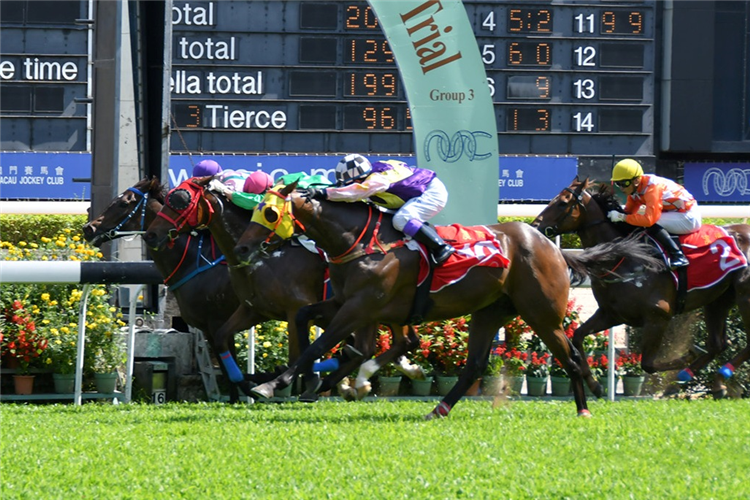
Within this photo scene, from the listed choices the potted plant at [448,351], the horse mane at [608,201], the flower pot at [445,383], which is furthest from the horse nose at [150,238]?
the horse mane at [608,201]

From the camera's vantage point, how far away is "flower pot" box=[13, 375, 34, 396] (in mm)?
7801

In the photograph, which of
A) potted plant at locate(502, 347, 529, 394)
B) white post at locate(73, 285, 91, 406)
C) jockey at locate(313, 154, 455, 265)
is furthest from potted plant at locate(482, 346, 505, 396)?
white post at locate(73, 285, 91, 406)

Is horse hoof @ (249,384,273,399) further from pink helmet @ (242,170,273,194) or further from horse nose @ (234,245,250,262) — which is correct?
pink helmet @ (242,170,273,194)

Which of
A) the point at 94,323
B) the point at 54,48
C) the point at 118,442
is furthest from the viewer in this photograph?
the point at 54,48

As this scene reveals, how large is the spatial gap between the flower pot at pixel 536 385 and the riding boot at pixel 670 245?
1.38 m

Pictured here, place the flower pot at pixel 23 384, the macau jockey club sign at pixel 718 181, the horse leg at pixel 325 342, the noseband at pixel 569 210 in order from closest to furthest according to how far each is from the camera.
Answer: the horse leg at pixel 325 342 → the flower pot at pixel 23 384 → the noseband at pixel 569 210 → the macau jockey club sign at pixel 718 181

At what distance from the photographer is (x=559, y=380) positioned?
8.36 m

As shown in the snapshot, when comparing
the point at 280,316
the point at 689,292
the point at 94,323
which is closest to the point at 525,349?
the point at 689,292

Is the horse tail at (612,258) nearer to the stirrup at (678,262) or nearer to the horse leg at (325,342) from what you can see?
the stirrup at (678,262)

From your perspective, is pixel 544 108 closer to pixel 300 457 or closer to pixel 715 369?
pixel 715 369

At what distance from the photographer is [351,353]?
6.52 metres

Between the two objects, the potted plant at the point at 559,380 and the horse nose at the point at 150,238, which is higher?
the horse nose at the point at 150,238

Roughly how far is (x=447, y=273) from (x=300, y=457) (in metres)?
1.92

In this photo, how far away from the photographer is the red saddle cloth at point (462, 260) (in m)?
6.30
